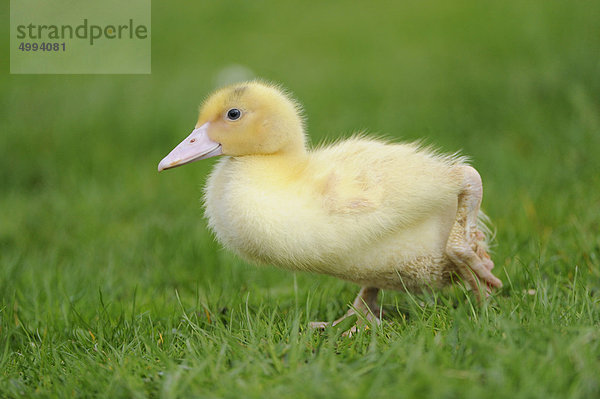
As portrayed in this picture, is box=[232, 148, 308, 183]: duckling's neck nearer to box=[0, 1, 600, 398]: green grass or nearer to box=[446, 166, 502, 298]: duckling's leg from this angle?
box=[0, 1, 600, 398]: green grass

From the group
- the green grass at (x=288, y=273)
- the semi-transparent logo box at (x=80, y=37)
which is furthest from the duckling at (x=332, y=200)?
the semi-transparent logo box at (x=80, y=37)

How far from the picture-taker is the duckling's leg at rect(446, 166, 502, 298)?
3.31 metres

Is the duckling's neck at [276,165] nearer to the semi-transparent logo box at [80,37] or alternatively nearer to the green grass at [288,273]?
the green grass at [288,273]

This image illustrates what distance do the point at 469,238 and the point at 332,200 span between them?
762mm

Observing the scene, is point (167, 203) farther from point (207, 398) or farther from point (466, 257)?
point (207, 398)

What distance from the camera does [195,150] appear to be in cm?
333

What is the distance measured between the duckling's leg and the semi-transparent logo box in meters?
6.77

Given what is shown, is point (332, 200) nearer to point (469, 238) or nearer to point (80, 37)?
point (469, 238)

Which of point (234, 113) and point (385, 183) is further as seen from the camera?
point (234, 113)

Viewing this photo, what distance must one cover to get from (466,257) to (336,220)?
2.38 feet

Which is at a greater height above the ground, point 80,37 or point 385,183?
point 80,37

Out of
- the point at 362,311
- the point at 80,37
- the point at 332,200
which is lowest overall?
the point at 362,311

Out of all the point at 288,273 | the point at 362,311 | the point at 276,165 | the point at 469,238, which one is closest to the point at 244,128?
the point at 276,165

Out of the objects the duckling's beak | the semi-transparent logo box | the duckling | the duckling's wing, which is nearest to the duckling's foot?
the duckling
